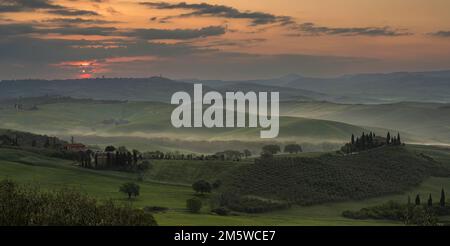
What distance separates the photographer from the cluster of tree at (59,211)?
81.2m

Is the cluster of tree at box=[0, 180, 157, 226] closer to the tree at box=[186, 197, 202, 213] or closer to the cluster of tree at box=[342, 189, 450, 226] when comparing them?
the tree at box=[186, 197, 202, 213]

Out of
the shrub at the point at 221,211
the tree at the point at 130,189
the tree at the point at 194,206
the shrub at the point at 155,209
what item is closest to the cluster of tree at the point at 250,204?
the shrub at the point at 221,211

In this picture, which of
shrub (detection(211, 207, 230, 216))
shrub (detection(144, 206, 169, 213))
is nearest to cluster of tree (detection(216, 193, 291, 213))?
shrub (detection(211, 207, 230, 216))

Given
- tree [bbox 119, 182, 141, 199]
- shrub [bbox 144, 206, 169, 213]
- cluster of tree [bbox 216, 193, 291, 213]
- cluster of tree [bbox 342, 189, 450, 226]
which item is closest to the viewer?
shrub [bbox 144, 206, 169, 213]

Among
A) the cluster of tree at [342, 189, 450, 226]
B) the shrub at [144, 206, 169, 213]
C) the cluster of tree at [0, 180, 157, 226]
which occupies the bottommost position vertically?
the cluster of tree at [342, 189, 450, 226]

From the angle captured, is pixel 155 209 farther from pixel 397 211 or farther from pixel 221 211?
pixel 397 211

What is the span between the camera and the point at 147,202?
584 feet

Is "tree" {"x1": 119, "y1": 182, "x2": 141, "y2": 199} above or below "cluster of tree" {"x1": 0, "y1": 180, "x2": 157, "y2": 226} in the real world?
below

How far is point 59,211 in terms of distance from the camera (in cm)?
8425

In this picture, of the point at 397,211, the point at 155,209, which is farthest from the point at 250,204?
the point at 397,211

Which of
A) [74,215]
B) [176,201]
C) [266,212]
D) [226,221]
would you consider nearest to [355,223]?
[266,212]

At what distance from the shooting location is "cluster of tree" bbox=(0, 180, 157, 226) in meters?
81.2
